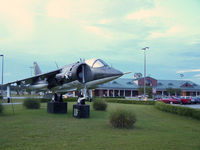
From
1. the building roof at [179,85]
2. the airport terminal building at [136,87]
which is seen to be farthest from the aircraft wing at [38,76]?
the building roof at [179,85]

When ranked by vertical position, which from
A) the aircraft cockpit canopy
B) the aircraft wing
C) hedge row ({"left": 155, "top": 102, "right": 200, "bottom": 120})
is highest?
the aircraft cockpit canopy

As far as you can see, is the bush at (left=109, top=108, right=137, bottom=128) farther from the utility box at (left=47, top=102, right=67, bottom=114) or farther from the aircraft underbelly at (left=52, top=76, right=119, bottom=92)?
the utility box at (left=47, top=102, right=67, bottom=114)

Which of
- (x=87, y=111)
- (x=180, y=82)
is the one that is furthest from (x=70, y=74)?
(x=180, y=82)

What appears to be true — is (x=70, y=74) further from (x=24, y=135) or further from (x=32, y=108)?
(x=32, y=108)

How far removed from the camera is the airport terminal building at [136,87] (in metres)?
65.1

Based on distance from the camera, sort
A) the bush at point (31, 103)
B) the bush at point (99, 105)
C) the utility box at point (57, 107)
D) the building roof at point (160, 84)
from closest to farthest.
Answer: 1. the utility box at point (57, 107)
2. the bush at point (99, 105)
3. the bush at point (31, 103)
4. the building roof at point (160, 84)

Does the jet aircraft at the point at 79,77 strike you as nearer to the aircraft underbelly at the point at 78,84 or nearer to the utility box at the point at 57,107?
the aircraft underbelly at the point at 78,84

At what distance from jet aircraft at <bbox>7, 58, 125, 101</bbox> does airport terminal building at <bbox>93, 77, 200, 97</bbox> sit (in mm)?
45479

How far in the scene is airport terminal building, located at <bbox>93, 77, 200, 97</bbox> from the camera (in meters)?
65.1

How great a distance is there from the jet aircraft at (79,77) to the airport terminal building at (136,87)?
149ft

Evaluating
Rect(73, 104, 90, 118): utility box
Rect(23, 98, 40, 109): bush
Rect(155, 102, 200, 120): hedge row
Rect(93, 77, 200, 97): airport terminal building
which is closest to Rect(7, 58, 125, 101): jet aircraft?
Rect(73, 104, 90, 118): utility box

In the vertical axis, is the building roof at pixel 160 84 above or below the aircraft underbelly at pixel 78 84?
above

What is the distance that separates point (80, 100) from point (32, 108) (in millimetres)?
8776

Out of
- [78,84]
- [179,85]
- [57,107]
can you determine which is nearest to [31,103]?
[57,107]
